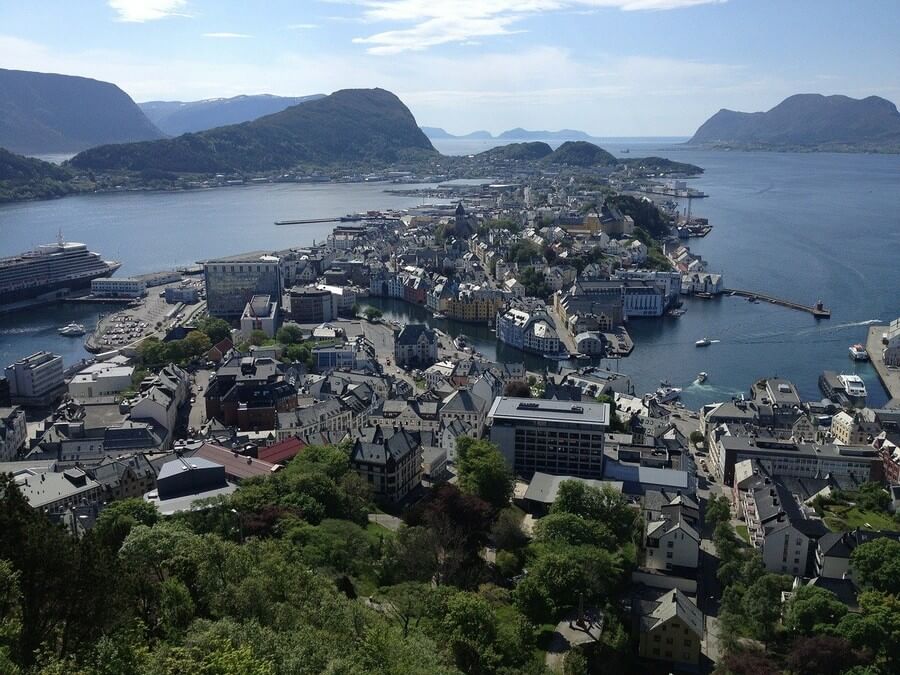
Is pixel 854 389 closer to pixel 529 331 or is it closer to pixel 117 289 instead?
pixel 529 331

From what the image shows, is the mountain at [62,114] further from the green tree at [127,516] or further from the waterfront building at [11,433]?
the green tree at [127,516]

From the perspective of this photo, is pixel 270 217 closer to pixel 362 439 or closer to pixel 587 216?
pixel 587 216

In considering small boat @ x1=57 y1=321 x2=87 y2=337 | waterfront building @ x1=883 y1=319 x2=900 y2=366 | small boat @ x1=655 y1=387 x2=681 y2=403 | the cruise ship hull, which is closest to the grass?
small boat @ x1=655 y1=387 x2=681 y2=403

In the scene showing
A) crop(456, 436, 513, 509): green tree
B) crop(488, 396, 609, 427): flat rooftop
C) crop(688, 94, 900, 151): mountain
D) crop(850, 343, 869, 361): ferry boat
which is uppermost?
crop(688, 94, 900, 151): mountain

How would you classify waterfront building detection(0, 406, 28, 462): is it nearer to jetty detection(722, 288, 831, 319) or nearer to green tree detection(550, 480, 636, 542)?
green tree detection(550, 480, 636, 542)

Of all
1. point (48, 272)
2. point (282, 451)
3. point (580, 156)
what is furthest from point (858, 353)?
point (580, 156)

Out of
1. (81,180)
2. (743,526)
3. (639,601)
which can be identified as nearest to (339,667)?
(639,601)
